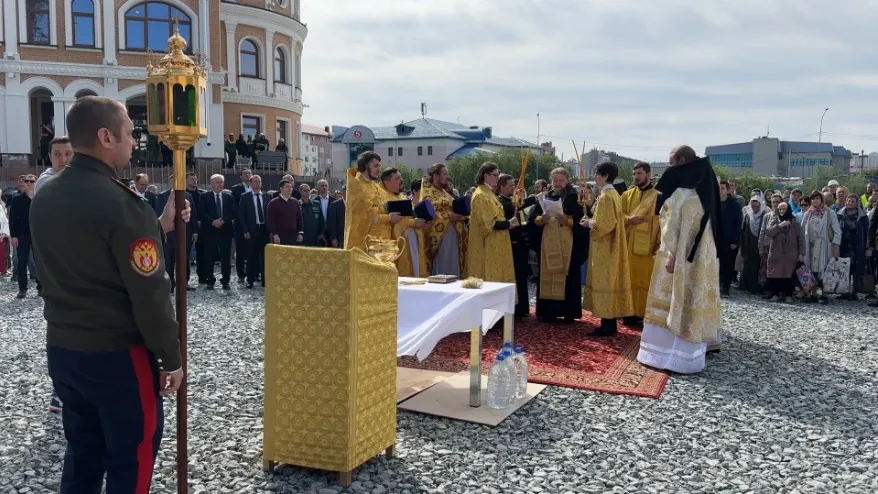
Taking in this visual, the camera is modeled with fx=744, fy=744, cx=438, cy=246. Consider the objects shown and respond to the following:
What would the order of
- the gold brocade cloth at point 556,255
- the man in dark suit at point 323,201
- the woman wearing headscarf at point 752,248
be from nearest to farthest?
the gold brocade cloth at point 556,255 → the woman wearing headscarf at point 752,248 → the man in dark suit at point 323,201

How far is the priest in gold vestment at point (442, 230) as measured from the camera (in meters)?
8.12

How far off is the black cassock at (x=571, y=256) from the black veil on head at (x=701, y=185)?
6.01ft

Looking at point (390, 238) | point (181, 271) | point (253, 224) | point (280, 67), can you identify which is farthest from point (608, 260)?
point (280, 67)

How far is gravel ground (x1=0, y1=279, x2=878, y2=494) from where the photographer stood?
3.93m

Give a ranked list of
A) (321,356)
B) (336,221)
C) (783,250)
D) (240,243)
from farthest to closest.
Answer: (336,221) < (240,243) < (783,250) < (321,356)

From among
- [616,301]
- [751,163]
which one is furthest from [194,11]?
[751,163]

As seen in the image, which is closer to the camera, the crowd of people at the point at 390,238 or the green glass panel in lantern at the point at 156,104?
the crowd of people at the point at 390,238

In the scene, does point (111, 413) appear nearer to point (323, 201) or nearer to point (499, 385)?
point (499, 385)

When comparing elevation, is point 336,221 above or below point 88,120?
below

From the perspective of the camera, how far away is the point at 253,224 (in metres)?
11.7

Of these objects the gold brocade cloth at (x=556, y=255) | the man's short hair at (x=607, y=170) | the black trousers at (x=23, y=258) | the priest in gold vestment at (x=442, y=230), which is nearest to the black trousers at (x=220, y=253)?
the black trousers at (x=23, y=258)

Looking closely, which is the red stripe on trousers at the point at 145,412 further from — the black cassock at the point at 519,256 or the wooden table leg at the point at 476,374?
the black cassock at the point at 519,256

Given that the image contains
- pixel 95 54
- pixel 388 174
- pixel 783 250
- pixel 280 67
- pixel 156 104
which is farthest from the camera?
pixel 280 67

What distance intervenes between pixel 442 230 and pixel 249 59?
25.7 m
